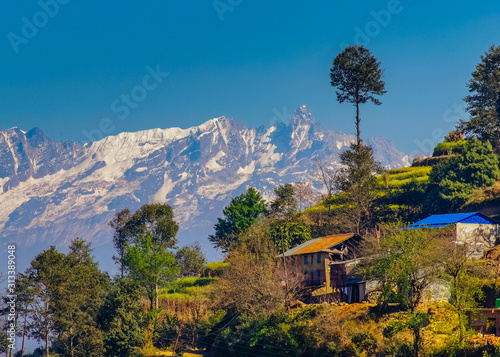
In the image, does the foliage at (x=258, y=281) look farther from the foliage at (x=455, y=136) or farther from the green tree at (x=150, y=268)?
the foliage at (x=455, y=136)

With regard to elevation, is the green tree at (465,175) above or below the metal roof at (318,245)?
above

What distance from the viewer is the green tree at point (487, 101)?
99875 millimetres

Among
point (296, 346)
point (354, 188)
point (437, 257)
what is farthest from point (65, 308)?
point (437, 257)

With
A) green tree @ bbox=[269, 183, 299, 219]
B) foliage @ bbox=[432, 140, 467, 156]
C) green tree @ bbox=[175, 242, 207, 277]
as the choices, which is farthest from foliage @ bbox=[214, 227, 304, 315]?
green tree @ bbox=[175, 242, 207, 277]

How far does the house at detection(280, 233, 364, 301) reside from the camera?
75750mm

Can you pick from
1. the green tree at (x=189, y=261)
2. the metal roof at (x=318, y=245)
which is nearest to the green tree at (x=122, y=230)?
the green tree at (x=189, y=261)

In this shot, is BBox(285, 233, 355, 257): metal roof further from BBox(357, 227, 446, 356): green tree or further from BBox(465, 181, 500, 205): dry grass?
BBox(357, 227, 446, 356): green tree

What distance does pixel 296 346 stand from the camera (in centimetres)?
6378

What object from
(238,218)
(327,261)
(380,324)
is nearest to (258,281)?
(327,261)

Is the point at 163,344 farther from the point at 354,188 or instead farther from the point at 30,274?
the point at 354,188

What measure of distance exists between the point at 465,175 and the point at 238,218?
36.6 metres

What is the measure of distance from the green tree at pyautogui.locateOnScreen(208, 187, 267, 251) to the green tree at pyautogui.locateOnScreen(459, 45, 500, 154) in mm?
33225

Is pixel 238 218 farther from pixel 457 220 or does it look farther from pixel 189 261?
pixel 457 220

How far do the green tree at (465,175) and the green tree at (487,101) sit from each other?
957 centimetres
